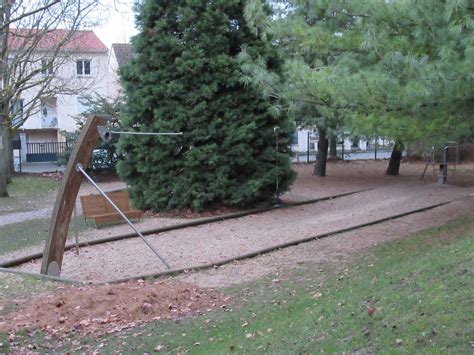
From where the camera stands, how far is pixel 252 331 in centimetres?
631

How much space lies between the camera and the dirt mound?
6.93 meters

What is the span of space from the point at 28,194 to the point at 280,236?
43.7 feet

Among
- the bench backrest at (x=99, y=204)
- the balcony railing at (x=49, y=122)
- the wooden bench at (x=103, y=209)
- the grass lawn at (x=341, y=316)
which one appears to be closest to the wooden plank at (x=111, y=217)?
the wooden bench at (x=103, y=209)

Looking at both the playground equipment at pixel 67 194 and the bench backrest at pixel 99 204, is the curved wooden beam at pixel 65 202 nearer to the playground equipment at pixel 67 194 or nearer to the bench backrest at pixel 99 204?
the playground equipment at pixel 67 194

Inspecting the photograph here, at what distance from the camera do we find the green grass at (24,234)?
486 inches

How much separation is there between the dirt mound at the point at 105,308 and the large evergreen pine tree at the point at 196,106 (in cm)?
764

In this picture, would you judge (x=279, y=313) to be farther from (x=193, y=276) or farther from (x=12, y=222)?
(x=12, y=222)

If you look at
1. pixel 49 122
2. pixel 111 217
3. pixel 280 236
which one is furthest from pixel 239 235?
pixel 49 122

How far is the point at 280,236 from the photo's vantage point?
1256 cm

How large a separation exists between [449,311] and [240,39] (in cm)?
1225

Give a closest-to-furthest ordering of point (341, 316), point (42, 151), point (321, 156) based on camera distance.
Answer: point (341, 316) < point (321, 156) < point (42, 151)

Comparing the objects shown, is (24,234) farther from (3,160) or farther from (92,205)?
(3,160)

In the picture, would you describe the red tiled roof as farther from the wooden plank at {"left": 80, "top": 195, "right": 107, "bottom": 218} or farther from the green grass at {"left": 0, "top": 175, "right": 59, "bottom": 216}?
Answer: the wooden plank at {"left": 80, "top": 195, "right": 107, "bottom": 218}

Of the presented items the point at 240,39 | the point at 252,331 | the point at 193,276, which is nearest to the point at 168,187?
the point at 240,39
